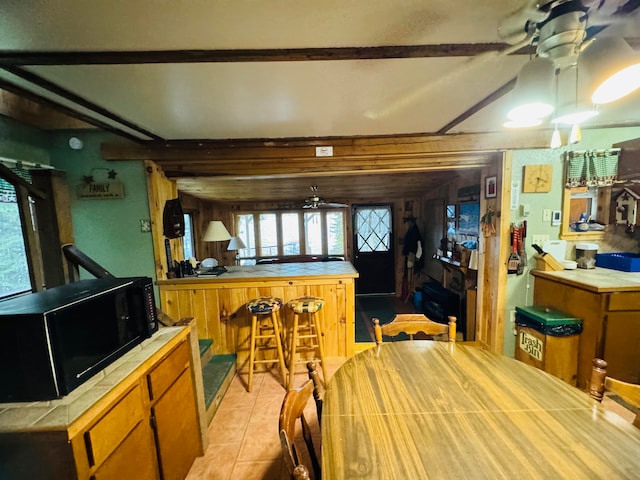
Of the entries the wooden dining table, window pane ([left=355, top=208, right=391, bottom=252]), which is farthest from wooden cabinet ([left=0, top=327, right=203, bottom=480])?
window pane ([left=355, top=208, right=391, bottom=252])

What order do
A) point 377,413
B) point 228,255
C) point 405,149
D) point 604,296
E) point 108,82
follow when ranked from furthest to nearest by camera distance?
point 228,255
point 405,149
point 604,296
point 108,82
point 377,413

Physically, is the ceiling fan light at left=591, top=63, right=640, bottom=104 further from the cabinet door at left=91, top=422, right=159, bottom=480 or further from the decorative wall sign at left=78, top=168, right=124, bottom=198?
the decorative wall sign at left=78, top=168, right=124, bottom=198

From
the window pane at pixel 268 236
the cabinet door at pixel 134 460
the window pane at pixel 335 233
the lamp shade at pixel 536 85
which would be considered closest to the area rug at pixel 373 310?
the window pane at pixel 335 233

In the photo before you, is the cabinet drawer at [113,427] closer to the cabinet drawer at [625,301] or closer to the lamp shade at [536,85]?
the lamp shade at [536,85]

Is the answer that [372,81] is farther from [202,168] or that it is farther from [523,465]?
[202,168]

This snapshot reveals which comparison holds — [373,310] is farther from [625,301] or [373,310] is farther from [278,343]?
[625,301]

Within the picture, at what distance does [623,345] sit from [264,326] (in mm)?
3026

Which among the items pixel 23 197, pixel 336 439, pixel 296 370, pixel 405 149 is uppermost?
pixel 405 149

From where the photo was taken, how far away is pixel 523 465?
81 cm

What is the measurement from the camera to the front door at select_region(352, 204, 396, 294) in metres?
5.93

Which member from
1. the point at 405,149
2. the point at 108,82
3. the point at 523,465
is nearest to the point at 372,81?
the point at 405,149

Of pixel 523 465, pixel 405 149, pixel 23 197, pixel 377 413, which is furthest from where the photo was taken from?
pixel 405 149

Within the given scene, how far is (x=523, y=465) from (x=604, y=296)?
2024 mm

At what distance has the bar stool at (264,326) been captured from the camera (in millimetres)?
2447
